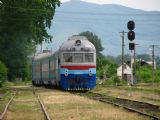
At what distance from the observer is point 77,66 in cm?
3441

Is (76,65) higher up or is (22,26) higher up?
(22,26)

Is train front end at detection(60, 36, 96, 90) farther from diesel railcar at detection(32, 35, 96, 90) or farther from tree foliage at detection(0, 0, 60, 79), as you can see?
tree foliage at detection(0, 0, 60, 79)

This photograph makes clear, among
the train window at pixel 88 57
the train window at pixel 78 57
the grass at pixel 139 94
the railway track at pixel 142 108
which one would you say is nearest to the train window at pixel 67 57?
the train window at pixel 78 57

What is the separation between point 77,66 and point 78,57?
835 mm

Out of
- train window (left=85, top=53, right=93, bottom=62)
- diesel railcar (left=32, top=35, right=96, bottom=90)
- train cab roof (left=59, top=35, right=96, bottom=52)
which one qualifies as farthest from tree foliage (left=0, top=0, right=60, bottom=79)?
train window (left=85, top=53, right=93, bottom=62)

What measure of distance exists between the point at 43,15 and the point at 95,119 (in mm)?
42552

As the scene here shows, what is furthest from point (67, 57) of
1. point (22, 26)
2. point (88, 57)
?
point (22, 26)

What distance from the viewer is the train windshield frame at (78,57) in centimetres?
3478

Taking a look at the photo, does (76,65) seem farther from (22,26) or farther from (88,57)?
(22,26)

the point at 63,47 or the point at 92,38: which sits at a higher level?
the point at 92,38

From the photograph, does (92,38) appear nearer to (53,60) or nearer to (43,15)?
(43,15)

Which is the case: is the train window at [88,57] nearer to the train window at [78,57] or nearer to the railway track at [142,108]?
the train window at [78,57]

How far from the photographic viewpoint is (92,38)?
166 meters

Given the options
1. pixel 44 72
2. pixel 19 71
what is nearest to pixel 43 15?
pixel 44 72
